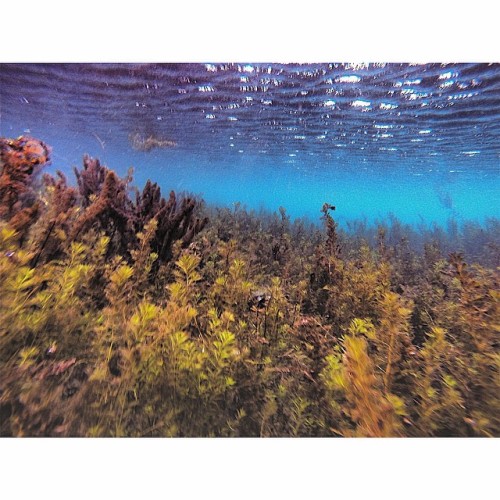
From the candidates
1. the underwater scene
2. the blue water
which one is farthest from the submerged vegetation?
the blue water

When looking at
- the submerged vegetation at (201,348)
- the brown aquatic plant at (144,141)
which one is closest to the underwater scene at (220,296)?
the submerged vegetation at (201,348)

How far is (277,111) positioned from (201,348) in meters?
4.75

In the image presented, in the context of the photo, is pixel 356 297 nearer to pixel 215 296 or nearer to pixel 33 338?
pixel 215 296

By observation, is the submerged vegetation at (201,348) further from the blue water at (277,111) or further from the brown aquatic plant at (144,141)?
the brown aquatic plant at (144,141)

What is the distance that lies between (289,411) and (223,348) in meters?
0.89

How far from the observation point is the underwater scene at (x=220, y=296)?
212 centimetres

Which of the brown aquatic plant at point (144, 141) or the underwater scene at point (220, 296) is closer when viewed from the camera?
the underwater scene at point (220, 296)

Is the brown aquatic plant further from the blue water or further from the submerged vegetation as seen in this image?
the submerged vegetation

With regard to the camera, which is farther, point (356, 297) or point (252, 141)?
point (252, 141)

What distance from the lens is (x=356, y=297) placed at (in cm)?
333

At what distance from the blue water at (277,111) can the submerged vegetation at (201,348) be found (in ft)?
4.61

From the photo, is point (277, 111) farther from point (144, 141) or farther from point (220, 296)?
point (144, 141)
